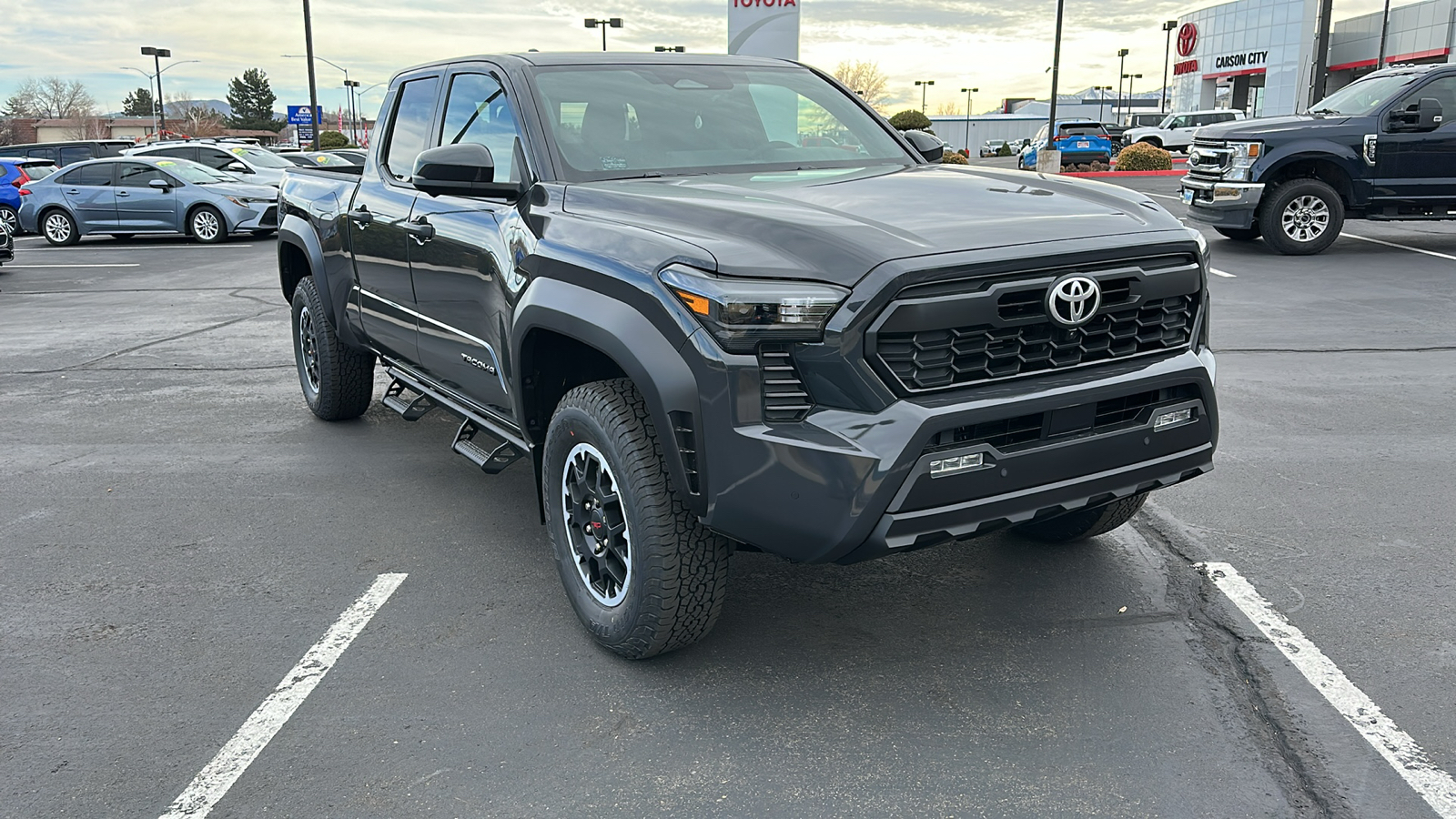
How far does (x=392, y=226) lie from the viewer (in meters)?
5.09

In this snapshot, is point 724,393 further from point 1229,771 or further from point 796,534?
point 1229,771

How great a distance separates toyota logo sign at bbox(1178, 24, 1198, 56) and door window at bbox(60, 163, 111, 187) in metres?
58.0

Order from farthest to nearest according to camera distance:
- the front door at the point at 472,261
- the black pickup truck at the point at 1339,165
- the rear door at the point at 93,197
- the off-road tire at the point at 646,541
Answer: the rear door at the point at 93,197 → the black pickup truck at the point at 1339,165 → the front door at the point at 472,261 → the off-road tire at the point at 646,541

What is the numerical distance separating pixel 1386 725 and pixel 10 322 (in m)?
12.5

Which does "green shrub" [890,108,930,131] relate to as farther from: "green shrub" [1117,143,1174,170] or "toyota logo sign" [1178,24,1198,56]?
"toyota logo sign" [1178,24,1198,56]

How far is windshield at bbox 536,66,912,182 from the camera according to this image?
425 centimetres

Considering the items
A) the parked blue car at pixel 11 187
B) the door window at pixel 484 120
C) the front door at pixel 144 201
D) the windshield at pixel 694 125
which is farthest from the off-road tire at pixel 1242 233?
the parked blue car at pixel 11 187

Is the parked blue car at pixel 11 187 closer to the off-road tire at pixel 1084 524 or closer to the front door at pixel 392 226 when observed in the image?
the front door at pixel 392 226

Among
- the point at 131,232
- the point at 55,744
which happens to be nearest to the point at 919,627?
the point at 55,744

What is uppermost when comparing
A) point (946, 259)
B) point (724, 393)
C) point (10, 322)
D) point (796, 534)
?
point (946, 259)

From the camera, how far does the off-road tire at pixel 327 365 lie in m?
6.41

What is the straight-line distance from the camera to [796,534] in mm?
3033

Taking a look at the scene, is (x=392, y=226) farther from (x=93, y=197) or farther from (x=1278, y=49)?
(x=1278, y=49)

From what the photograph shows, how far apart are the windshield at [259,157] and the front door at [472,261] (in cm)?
1928
